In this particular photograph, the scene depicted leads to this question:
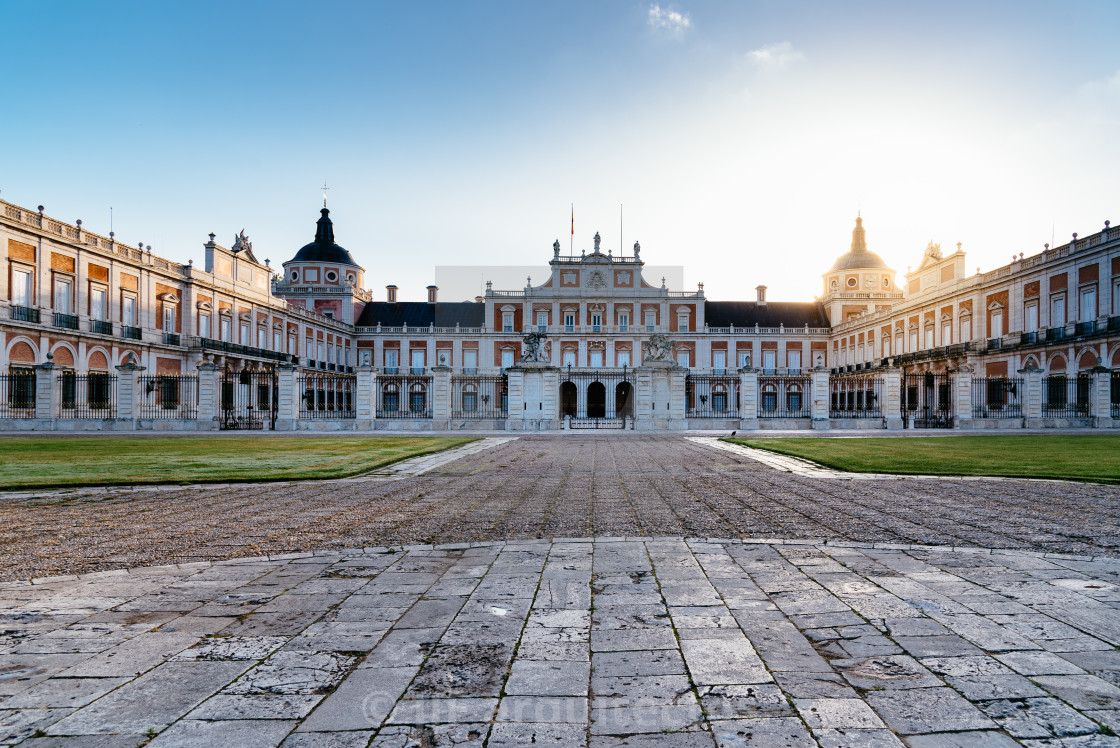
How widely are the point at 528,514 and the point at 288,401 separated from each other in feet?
68.5

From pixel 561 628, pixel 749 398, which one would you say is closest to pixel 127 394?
pixel 749 398

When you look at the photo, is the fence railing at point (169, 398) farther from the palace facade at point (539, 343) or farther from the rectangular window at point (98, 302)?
the rectangular window at point (98, 302)

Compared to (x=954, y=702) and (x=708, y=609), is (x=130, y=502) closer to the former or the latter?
(x=708, y=609)

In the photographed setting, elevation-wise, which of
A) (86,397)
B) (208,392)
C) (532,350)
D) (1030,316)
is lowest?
(86,397)

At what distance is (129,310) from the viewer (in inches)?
1325

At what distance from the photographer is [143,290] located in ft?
113

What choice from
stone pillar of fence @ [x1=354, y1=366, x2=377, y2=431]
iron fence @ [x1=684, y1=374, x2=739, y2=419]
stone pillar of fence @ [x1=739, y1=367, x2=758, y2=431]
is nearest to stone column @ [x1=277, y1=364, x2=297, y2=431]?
stone pillar of fence @ [x1=354, y1=366, x2=377, y2=431]

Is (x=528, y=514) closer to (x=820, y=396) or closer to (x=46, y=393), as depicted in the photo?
(x=820, y=396)

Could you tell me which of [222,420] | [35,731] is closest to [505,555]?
[35,731]

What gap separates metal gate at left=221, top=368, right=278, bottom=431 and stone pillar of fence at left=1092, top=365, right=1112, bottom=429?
29.7 meters

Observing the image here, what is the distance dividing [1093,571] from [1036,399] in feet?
83.5

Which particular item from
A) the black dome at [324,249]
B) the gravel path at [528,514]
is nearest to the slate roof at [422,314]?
the black dome at [324,249]

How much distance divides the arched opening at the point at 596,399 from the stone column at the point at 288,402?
99.4 feet

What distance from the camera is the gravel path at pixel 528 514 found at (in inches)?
205
